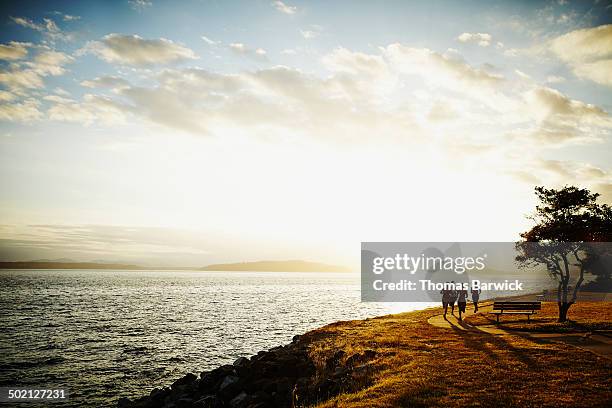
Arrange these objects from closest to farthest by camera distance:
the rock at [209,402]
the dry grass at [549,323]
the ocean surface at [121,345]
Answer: the rock at [209,402] < the dry grass at [549,323] < the ocean surface at [121,345]

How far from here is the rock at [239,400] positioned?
15480 millimetres

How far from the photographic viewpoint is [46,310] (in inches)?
2400

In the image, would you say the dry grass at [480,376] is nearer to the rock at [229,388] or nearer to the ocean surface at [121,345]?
the rock at [229,388]

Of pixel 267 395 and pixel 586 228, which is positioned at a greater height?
pixel 586 228

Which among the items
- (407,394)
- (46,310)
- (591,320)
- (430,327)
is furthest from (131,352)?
(46,310)

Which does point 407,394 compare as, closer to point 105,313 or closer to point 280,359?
point 280,359

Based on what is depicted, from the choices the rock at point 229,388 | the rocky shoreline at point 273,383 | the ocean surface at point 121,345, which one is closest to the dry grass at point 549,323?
the rocky shoreline at point 273,383

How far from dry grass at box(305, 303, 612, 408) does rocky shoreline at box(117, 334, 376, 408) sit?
789mm

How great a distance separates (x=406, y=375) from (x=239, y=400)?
6939mm

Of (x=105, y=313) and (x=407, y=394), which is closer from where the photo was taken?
(x=407, y=394)

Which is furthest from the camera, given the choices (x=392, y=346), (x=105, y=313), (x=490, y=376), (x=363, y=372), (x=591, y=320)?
(x=105, y=313)

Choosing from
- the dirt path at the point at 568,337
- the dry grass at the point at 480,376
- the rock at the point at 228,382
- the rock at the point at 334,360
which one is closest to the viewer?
the dry grass at the point at 480,376

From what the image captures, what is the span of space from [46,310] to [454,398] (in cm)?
6852

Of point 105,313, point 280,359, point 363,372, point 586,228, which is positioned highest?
point 586,228
